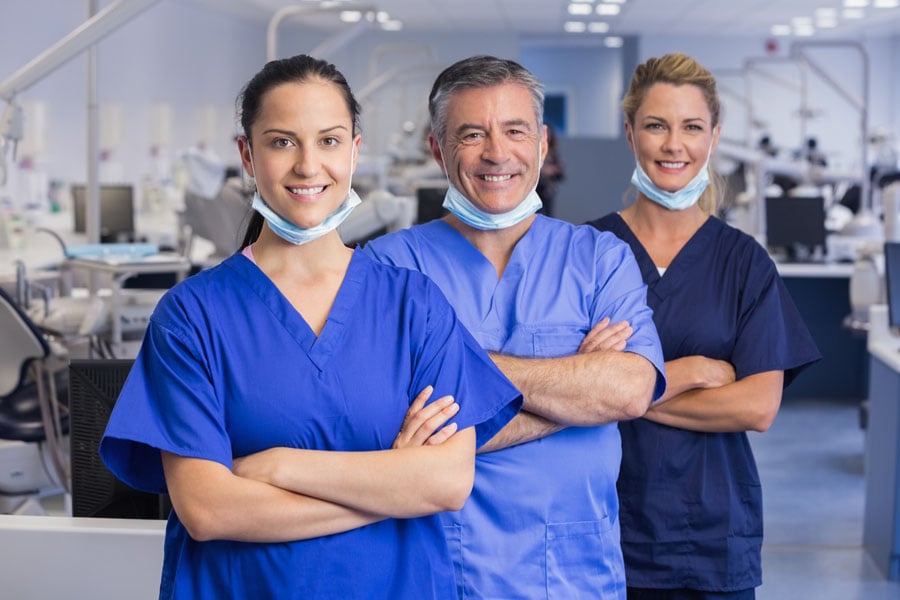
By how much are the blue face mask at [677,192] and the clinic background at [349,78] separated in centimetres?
110

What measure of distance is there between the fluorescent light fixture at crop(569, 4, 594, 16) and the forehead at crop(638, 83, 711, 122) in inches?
352

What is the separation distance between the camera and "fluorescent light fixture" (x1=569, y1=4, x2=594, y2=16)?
407 inches

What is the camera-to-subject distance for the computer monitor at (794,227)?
5.11m

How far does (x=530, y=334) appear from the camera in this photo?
1413 mm

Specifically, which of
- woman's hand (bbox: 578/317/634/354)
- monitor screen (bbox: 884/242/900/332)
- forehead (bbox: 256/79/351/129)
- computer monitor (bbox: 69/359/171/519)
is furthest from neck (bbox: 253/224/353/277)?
monitor screen (bbox: 884/242/900/332)

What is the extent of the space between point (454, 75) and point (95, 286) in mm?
2066

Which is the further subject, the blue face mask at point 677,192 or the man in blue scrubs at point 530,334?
the blue face mask at point 677,192

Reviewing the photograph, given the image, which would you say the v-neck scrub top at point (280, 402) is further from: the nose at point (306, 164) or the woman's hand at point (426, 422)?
the nose at point (306, 164)

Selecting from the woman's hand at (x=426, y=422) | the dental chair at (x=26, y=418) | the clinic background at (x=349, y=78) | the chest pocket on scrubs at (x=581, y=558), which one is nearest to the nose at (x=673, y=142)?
the chest pocket on scrubs at (x=581, y=558)

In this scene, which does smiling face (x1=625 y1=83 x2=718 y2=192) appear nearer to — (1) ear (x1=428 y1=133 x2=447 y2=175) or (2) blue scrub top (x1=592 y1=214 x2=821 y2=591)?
(2) blue scrub top (x1=592 y1=214 x2=821 y2=591)

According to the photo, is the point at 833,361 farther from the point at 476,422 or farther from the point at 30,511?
the point at 476,422

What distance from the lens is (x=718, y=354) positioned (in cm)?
161

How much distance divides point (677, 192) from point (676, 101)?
0.45ft

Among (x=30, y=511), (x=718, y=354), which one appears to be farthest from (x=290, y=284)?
(x=30, y=511)
